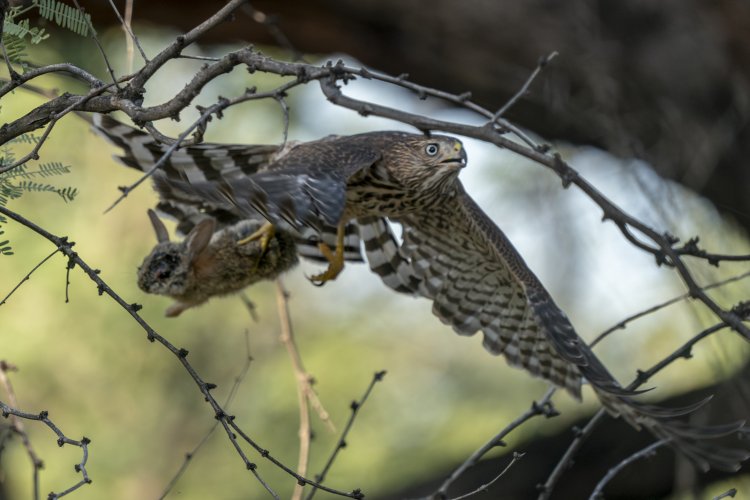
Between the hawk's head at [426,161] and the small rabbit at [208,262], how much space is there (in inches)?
21.5

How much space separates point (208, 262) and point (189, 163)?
396 mm

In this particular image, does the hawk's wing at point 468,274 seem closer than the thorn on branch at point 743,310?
No

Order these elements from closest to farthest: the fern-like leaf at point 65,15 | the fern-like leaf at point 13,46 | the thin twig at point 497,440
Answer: the fern-like leaf at point 65,15
the fern-like leaf at point 13,46
the thin twig at point 497,440

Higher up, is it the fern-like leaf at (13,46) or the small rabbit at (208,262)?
the small rabbit at (208,262)

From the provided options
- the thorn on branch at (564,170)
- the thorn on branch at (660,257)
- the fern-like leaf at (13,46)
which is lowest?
the thorn on branch at (660,257)

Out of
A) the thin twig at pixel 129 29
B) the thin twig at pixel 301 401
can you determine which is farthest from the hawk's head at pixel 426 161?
the thin twig at pixel 129 29

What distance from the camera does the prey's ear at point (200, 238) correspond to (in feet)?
13.1

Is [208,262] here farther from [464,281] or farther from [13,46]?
[13,46]

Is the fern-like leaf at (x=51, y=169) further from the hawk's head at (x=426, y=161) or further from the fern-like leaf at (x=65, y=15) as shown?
the hawk's head at (x=426, y=161)

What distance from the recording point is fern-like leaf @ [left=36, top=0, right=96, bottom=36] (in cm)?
265

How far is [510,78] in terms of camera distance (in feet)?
21.5

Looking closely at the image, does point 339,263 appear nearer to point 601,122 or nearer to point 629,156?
point 629,156

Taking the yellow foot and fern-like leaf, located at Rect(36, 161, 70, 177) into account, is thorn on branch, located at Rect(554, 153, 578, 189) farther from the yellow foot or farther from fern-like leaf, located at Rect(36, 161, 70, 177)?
the yellow foot

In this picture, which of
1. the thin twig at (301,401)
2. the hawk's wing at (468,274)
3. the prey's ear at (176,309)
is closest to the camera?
the thin twig at (301,401)
